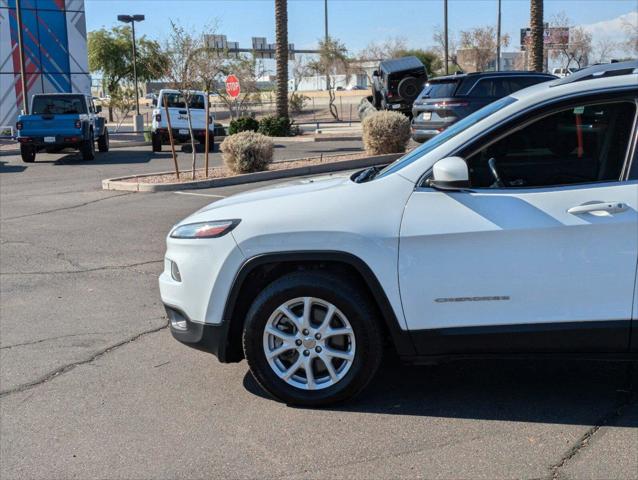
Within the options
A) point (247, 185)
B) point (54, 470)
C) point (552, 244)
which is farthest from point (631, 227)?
point (247, 185)

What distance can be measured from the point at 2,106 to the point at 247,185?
24.3 metres

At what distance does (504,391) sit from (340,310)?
3.95 ft

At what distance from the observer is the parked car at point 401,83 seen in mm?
27781

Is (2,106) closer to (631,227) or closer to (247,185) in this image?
(247,185)

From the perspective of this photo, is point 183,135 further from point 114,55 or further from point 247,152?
point 114,55

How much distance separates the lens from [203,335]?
4.64 meters

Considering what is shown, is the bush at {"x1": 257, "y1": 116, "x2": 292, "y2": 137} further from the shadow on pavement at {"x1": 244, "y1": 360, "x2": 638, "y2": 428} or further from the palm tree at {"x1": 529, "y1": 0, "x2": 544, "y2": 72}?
the shadow on pavement at {"x1": 244, "y1": 360, "x2": 638, "y2": 428}

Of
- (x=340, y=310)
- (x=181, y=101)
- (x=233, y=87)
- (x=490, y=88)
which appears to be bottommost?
(x=340, y=310)

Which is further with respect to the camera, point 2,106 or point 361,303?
point 2,106

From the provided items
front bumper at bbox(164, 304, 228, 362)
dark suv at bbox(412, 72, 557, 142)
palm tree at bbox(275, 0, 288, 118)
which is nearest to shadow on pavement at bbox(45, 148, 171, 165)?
palm tree at bbox(275, 0, 288, 118)

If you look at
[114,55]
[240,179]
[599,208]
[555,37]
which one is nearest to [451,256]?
[599,208]

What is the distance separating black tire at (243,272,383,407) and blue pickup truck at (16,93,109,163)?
61.5 ft

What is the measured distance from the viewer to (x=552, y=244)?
4.18m

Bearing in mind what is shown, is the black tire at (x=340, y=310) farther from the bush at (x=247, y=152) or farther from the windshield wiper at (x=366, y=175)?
the bush at (x=247, y=152)
